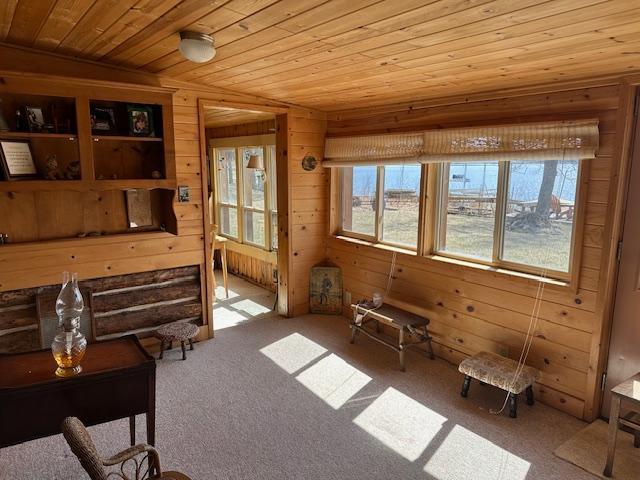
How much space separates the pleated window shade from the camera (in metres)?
2.79

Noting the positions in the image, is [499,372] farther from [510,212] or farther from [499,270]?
[510,212]

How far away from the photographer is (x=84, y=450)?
144 cm

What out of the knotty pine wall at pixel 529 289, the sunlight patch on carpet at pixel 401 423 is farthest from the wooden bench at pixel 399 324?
the sunlight patch on carpet at pixel 401 423

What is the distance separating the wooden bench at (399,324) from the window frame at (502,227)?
24.1 inches

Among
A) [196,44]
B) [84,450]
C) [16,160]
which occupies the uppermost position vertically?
[196,44]

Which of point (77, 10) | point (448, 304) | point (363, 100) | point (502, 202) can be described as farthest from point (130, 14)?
point (448, 304)

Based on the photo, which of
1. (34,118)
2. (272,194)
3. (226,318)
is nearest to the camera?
(34,118)

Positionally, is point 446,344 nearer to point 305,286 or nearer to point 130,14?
point 305,286

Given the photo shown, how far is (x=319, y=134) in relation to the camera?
15.5 feet

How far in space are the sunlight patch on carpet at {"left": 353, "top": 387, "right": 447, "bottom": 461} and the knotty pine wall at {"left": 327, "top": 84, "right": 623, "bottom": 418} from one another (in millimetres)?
818

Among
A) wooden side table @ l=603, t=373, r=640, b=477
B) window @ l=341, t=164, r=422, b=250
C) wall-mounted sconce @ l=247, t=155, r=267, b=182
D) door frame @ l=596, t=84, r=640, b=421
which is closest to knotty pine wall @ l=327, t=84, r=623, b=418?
door frame @ l=596, t=84, r=640, b=421

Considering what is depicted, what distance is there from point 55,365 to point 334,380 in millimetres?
1937

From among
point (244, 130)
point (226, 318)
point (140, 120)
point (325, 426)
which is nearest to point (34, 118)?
point (140, 120)

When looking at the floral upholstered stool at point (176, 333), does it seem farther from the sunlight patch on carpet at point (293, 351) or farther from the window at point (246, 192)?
the window at point (246, 192)
